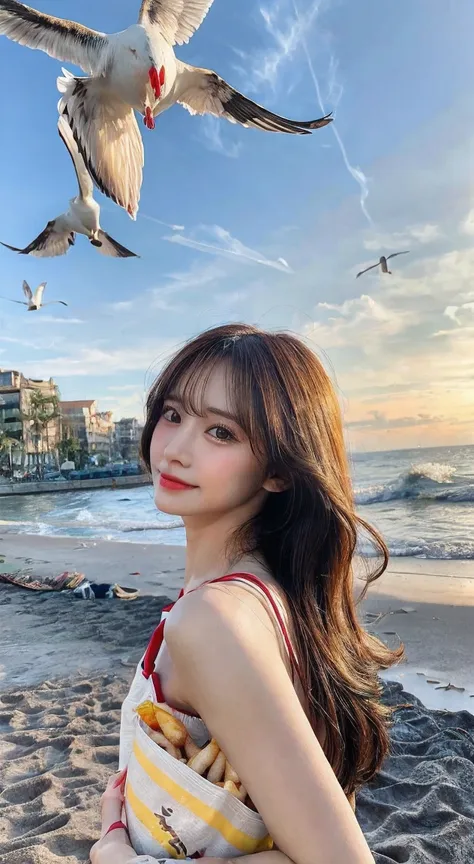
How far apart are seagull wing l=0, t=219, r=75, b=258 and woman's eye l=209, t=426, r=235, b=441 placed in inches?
215

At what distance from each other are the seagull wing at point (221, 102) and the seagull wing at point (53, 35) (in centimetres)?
62

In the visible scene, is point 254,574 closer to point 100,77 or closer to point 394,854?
point 394,854

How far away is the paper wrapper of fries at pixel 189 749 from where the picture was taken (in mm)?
590

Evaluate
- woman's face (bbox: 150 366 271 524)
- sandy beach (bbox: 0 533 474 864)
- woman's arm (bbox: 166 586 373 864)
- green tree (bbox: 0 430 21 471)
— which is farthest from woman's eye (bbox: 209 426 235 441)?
green tree (bbox: 0 430 21 471)

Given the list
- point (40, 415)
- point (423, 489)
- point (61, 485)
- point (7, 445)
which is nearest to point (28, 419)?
point (40, 415)

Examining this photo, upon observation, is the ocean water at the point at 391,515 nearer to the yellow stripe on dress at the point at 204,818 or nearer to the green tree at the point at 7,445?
the yellow stripe on dress at the point at 204,818

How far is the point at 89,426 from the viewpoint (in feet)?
139

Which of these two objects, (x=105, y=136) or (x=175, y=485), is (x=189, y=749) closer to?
(x=175, y=485)

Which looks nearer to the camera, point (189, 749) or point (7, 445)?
point (189, 749)

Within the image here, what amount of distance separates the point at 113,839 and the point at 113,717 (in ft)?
7.46

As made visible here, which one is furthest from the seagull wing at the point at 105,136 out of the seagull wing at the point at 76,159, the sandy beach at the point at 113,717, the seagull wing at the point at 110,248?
the sandy beach at the point at 113,717

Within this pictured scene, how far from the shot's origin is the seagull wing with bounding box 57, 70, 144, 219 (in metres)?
3.47

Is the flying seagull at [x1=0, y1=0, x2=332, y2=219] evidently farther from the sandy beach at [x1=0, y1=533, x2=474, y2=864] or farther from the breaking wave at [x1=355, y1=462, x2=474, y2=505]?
the breaking wave at [x1=355, y1=462, x2=474, y2=505]

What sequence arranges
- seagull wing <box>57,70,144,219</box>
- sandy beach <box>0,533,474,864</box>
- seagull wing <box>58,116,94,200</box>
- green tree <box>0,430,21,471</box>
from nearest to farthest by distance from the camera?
sandy beach <box>0,533,474,864</box>, seagull wing <box>57,70,144,219</box>, seagull wing <box>58,116,94,200</box>, green tree <box>0,430,21,471</box>
